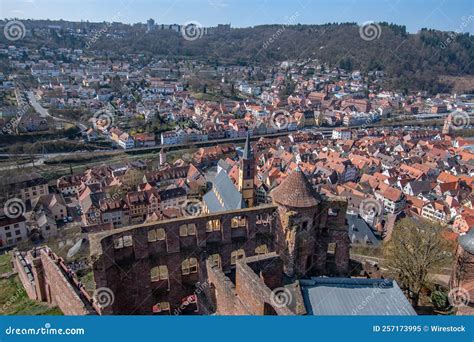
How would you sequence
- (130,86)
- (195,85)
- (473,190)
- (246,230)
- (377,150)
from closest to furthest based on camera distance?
(246,230), (473,190), (377,150), (130,86), (195,85)

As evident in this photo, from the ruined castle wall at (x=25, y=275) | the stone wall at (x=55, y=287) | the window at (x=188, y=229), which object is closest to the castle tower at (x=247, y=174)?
the ruined castle wall at (x=25, y=275)

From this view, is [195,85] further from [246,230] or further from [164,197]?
[246,230]

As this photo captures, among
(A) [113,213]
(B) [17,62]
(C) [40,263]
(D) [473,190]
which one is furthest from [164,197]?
(B) [17,62]

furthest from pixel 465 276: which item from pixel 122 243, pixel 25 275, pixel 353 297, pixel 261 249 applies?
pixel 25 275


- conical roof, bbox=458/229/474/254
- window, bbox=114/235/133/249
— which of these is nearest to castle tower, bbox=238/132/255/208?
window, bbox=114/235/133/249

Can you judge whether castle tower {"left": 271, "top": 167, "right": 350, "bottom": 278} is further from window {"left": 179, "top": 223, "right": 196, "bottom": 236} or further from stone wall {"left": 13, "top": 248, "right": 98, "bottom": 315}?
stone wall {"left": 13, "top": 248, "right": 98, "bottom": 315}

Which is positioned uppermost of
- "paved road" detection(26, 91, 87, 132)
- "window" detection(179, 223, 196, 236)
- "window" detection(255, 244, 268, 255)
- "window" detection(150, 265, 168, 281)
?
"paved road" detection(26, 91, 87, 132)
